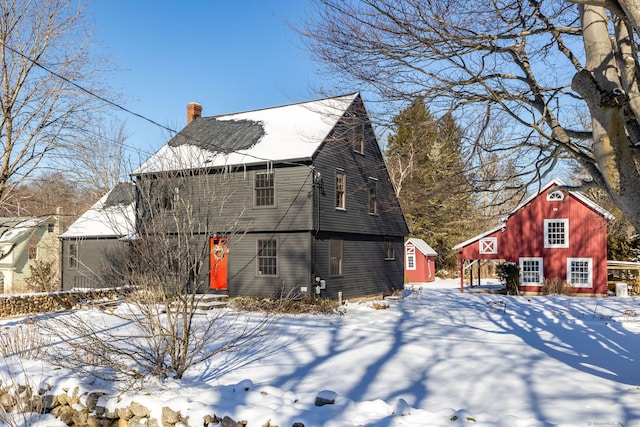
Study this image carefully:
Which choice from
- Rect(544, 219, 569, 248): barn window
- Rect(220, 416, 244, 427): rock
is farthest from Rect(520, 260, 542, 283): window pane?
Rect(220, 416, 244, 427): rock

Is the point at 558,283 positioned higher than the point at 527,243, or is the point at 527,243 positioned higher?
the point at 527,243

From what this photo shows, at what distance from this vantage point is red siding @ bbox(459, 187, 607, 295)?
78.3ft

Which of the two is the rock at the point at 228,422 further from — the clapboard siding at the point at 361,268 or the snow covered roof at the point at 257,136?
the clapboard siding at the point at 361,268

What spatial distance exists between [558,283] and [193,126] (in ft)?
64.8

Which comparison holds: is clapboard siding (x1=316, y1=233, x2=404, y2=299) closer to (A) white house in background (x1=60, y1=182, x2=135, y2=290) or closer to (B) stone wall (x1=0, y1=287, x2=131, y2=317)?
(B) stone wall (x1=0, y1=287, x2=131, y2=317)

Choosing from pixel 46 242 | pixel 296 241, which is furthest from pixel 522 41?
pixel 46 242

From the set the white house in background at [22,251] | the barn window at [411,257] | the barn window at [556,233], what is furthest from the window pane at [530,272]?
the white house in background at [22,251]

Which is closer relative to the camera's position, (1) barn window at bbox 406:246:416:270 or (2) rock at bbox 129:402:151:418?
(2) rock at bbox 129:402:151:418

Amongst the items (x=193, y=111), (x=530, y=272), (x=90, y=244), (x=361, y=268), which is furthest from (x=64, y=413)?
(x=530, y=272)

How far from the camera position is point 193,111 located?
995 inches

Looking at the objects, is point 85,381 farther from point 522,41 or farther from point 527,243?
point 527,243

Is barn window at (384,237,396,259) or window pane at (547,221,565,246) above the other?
window pane at (547,221,565,246)

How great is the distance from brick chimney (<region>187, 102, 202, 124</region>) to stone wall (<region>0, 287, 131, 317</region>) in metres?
10.5

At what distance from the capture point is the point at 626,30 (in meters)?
5.59
